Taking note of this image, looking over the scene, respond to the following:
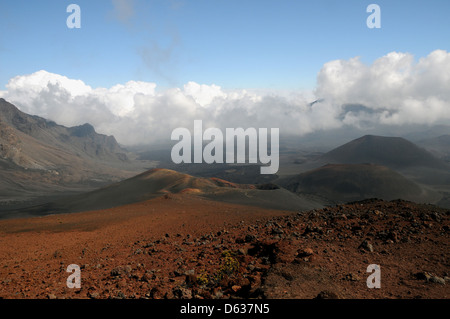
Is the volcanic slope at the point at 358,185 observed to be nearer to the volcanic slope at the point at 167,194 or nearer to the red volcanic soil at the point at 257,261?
the volcanic slope at the point at 167,194

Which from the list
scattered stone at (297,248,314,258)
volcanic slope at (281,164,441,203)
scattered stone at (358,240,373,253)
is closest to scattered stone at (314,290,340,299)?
scattered stone at (297,248,314,258)

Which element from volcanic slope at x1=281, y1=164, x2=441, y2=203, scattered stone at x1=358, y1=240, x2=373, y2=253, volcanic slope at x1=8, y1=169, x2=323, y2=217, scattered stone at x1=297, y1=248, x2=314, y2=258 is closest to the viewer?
scattered stone at x1=297, y1=248, x2=314, y2=258

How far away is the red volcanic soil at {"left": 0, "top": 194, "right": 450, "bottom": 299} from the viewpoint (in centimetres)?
609

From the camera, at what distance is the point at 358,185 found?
3123 inches

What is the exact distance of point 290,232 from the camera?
10117 millimetres

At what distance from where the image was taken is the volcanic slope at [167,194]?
34.8m

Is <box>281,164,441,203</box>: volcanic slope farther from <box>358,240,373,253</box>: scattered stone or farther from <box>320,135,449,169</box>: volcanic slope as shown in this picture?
<box>358,240,373,253</box>: scattered stone

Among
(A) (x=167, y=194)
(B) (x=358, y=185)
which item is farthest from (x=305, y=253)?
(B) (x=358, y=185)

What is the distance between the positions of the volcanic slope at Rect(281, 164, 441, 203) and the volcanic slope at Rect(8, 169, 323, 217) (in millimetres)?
35611

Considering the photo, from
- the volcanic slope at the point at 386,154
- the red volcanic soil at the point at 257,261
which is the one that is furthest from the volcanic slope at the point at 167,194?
the volcanic slope at the point at 386,154

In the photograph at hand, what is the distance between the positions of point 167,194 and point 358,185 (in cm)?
6493

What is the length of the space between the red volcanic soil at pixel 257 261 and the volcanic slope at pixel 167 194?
20089 mm
